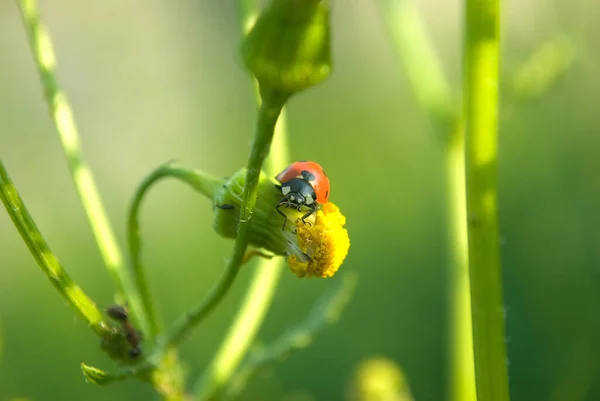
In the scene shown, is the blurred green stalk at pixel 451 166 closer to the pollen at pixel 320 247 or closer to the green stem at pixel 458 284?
the green stem at pixel 458 284

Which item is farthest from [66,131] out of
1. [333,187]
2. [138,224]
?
[333,187]

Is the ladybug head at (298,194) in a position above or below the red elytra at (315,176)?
below

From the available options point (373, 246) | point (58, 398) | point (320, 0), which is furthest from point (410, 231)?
point (320, 0)

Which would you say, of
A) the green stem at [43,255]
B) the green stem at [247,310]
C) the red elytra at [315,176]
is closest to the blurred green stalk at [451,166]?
the green stem at [247,310]

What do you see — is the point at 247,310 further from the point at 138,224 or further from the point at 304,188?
the point at 304,188

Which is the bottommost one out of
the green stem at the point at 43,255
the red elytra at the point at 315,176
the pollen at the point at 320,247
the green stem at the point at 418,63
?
the green stem at the point at 43,255

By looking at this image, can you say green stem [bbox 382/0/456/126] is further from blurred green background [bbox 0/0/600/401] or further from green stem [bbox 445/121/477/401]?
blurred green background [bbox 0/0/600/401]

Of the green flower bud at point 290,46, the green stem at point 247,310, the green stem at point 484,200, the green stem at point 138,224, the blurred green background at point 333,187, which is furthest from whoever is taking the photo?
the blurred green background at point 333,187
